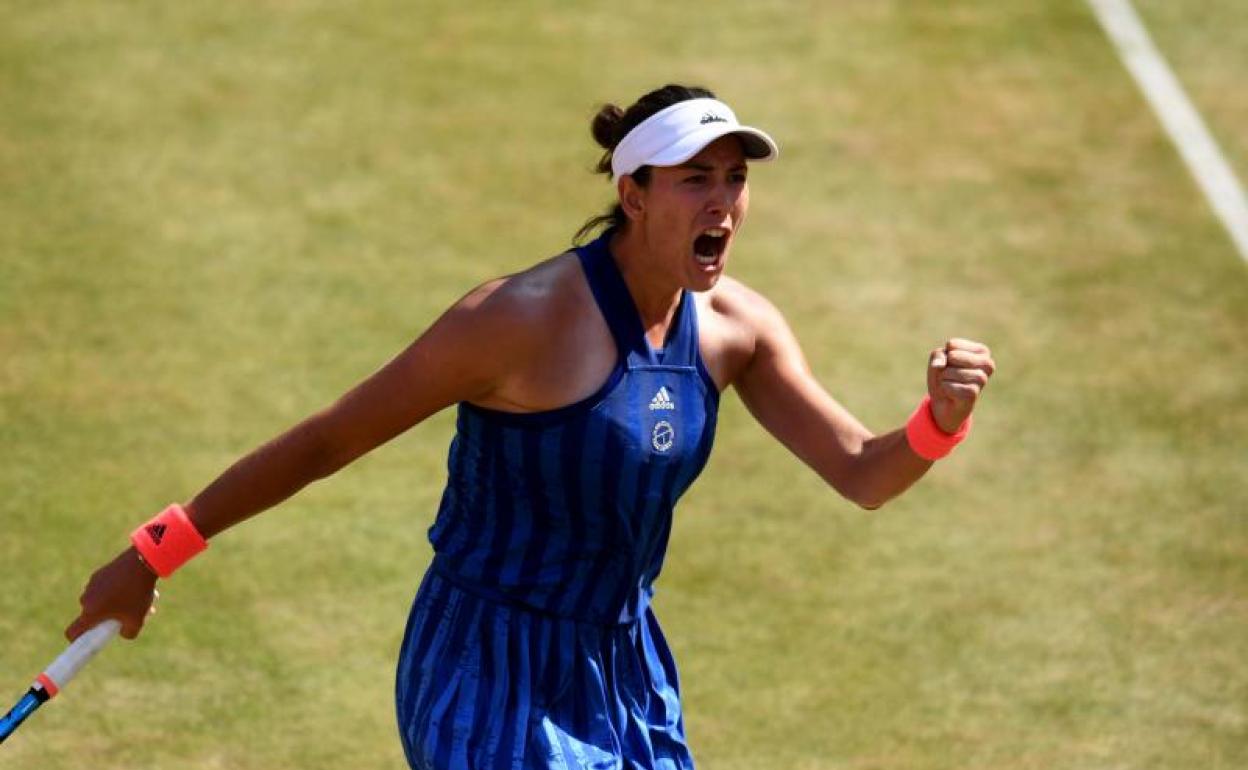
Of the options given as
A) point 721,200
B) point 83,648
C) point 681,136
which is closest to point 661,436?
point 721,200

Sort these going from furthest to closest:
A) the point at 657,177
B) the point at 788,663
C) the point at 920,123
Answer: the point at 920,123 < the point at 788,663 < the point at 657,177

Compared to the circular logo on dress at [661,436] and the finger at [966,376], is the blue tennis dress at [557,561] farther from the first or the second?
the finger at [966,376]

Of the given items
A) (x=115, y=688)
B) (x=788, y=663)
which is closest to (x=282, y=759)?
(x=115, y=688)

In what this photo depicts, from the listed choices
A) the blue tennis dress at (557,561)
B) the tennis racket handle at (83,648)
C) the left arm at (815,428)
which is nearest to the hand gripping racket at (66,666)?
the tennis racket handle at (83,648)

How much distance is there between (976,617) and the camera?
8.52m

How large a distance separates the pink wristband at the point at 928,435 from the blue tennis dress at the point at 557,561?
512 millimetres

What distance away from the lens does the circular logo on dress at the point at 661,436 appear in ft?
18.7

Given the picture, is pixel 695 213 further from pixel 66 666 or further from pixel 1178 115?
pixel 1178 115

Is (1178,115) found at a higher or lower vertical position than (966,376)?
higher

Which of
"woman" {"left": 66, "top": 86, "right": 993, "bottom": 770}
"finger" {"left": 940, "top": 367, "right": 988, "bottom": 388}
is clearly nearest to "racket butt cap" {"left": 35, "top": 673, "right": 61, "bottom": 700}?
"woman" {"left": 66, "top": 86, "right": 993, "bottom": 770}

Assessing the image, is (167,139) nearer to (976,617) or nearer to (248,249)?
(248,249)

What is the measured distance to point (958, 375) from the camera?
5.68 meters

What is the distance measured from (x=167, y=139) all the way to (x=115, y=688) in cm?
432

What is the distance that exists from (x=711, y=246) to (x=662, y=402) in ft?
1.32
